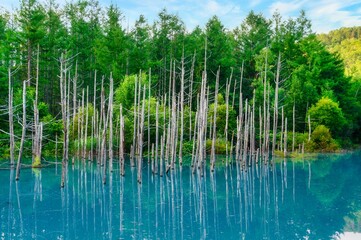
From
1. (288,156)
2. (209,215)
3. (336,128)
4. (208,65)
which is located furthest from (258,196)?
(208,65)

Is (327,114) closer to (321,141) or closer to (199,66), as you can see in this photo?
(321,141)

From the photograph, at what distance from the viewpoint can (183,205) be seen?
14.8 meters

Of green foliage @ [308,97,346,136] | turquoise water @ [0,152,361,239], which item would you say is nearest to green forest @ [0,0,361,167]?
green foliage @ [308,97,346,136]

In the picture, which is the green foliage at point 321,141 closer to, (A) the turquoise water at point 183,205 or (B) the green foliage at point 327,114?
(B) the green foliage at point 327,114

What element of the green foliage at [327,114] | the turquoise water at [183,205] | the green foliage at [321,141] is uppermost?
the green foliage at [327,114]

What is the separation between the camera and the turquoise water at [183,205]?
11.5 meters

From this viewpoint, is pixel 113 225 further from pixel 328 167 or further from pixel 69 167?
pixel 328 167

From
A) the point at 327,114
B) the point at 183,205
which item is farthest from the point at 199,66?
the point at 183,205

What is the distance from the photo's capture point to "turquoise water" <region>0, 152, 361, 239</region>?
11539 mm

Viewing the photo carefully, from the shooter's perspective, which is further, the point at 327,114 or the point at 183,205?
the point at 327,114

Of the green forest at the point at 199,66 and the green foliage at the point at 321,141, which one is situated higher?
the green forest at the point at 199,66

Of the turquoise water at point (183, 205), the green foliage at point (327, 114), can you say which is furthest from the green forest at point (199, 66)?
the turquoise water at point (183, 205)

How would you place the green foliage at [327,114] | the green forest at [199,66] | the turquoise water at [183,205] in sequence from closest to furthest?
the turquoise water at [183,205] < the green forest at [199,66] < the green foliage at [327,114]

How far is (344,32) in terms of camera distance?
109125 mm
